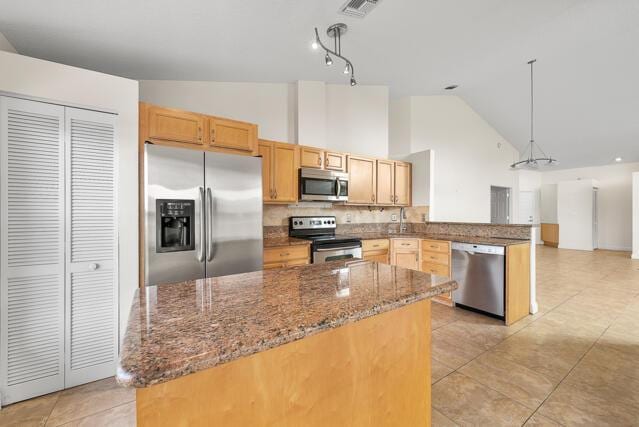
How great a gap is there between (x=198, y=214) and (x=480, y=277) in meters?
3.21

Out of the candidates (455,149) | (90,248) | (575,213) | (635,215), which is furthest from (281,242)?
(575,213)

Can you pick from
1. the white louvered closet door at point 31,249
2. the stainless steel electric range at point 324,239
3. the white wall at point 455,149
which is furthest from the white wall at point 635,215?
the white louvered closet door at point 31,249

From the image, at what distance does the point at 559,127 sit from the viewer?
666 cm

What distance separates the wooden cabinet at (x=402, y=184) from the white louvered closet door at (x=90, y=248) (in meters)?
3.72

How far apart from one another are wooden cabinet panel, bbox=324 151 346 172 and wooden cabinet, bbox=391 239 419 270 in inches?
51.4

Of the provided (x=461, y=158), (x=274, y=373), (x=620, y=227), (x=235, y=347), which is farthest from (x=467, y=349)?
(x=620, y=227)

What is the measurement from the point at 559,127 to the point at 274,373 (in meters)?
8.62

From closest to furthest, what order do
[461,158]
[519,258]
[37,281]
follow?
1. [37,281]
2. [519,258]
3. [461,158]

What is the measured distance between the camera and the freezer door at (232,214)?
2.45 metres

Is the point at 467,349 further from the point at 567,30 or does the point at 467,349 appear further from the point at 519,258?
the point at 567,30

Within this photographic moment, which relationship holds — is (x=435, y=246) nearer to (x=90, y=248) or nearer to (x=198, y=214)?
(x=198, y=214)

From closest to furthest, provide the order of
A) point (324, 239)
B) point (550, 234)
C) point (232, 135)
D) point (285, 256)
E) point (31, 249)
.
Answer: point (31, 249)
point (232, 135)
point (285, 256)
point (324, 239)
point (550, 234)

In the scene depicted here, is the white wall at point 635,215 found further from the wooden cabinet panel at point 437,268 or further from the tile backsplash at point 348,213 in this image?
the wooden cabinet panel at point 437,268

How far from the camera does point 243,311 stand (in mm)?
949
